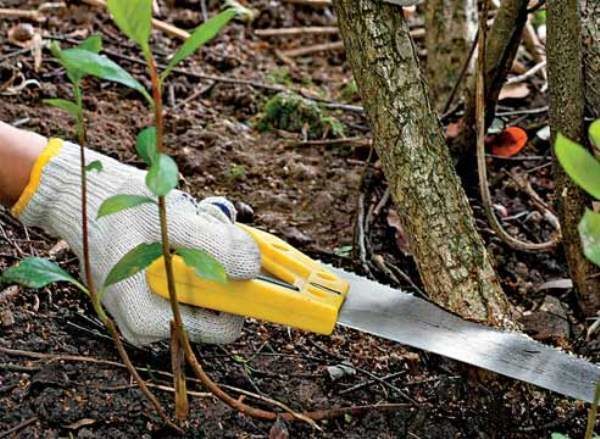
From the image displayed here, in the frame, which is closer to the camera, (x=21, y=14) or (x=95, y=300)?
(x=95, y=300)

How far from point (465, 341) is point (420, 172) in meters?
0.28

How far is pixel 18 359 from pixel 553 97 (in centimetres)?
100

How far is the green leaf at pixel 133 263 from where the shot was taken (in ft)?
4.19

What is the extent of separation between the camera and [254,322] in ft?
6.10

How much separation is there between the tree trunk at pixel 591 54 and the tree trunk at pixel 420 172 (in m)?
0.28

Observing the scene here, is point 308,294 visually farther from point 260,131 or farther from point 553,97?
point 260,131

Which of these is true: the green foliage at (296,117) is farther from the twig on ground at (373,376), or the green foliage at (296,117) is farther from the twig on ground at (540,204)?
the twig on ground at (373,376)

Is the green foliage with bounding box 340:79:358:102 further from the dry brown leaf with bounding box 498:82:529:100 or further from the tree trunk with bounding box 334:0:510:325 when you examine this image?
the tree trunk with bounding box 334:0:510:325

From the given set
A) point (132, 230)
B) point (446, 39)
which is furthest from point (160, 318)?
point (446, 39)

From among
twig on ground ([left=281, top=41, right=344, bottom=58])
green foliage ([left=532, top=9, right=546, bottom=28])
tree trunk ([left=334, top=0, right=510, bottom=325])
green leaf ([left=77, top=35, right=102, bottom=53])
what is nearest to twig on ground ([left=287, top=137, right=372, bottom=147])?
twig on ground ([left=281, top=41, right=344, bottom=58])

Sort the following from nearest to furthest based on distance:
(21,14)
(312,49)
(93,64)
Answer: (93,64)
(21,14)
(312,49)

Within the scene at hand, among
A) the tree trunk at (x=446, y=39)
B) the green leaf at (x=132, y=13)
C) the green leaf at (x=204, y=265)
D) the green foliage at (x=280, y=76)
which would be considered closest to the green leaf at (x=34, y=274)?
the green leaf at (x=204, y=265)

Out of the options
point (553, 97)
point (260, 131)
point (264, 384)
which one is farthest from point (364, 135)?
point (264, 384)

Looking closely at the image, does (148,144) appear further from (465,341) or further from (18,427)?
(465,341)
